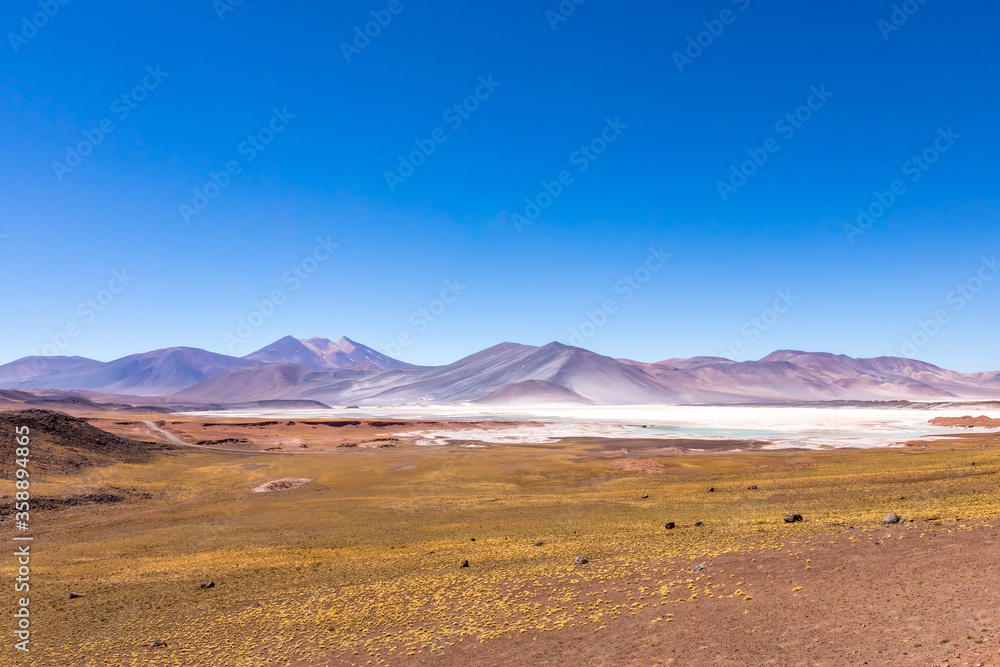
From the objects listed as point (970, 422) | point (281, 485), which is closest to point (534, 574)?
point (281, 485)

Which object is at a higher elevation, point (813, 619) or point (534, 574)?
point (813, 619)

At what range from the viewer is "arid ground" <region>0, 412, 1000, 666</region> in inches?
381

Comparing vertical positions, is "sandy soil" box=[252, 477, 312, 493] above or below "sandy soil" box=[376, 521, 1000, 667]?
below

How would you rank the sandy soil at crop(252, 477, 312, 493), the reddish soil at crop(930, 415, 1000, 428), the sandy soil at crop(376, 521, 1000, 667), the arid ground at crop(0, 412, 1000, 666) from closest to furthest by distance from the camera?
the sandy soil at crop(376, 521, 1000, 667), the arid ground at crop(0, 412, 1000, 666), the sandy soil at crop(252, 477, 312, 493), the reddish soil at crop(930, 415, 1000, 428)

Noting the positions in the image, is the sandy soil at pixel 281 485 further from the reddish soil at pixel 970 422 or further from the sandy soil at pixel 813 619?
the reddish soil at pixel 970 422

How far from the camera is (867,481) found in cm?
2436

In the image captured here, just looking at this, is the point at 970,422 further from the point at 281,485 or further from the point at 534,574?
the point at 534,574

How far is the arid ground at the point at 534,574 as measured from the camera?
31.8ft

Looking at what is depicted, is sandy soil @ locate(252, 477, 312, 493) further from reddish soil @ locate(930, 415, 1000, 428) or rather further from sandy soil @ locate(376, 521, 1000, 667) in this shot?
reddish soil @ locate(930, 415, 1000, 428)

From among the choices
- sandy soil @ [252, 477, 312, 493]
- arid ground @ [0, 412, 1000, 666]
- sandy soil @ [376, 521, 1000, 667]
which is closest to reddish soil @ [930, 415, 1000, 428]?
arid ground @ [0, 412, 1000, 666]

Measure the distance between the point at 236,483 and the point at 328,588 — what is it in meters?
22.4

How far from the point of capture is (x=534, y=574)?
44.1ft

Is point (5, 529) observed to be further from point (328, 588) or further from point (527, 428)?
point (527, 428)

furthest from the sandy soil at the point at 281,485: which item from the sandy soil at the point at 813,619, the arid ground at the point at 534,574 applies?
the sandy soil at the point at 813,619
